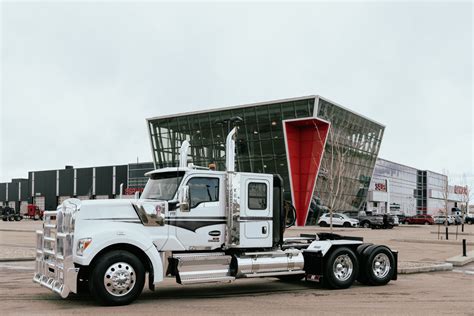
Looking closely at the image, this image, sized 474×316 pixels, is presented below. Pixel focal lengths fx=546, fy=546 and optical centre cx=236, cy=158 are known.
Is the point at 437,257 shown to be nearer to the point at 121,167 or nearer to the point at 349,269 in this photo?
the point at 349,269

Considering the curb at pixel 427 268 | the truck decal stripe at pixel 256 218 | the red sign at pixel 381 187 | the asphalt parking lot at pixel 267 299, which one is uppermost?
the red sign at pixel 381 187

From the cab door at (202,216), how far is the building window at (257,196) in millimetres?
663

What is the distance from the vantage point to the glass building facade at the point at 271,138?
5391cm

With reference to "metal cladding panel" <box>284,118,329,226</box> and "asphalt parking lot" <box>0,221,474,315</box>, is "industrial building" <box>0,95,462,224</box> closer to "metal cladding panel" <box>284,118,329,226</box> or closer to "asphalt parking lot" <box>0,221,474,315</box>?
"metal cladding panel" <box>284,118,329,226</box>

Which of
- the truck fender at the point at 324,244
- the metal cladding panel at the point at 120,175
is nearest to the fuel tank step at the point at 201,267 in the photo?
the truck fender at the point at 324,244

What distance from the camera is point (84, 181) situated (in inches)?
3570

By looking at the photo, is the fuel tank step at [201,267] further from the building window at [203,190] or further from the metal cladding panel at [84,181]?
the metal cladding panel at [84,181]

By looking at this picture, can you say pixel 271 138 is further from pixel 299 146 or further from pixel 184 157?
pixel 184 157

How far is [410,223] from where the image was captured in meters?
69.2

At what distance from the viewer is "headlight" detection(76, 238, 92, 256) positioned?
9.46 metres

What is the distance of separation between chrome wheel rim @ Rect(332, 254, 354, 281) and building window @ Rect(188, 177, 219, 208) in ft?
10.7

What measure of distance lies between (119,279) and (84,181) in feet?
277

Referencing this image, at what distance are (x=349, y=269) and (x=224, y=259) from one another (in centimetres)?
316

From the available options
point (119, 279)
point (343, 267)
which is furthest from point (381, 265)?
point (119, 279)
